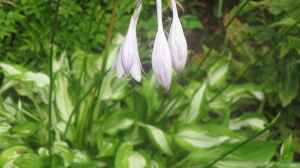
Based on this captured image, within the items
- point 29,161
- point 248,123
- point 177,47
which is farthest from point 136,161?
point 177,47

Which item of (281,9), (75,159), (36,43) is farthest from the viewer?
(36,43)

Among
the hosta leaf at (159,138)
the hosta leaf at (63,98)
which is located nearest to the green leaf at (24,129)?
the hosta leaf at (63,98)

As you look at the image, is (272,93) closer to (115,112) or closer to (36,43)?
(115,112)

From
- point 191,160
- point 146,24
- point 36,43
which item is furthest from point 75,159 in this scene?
point 146,24

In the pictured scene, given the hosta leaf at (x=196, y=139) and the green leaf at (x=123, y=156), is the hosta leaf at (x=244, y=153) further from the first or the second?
the green leaf at (x=123, y=156)

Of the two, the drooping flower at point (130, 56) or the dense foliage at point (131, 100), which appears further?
the dense foliage at point (131, 100)

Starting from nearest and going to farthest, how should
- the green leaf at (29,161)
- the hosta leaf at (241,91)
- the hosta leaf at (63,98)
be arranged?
the green leaf at (29,161), the hosta leaf at (63,98), the hosta leaf at (241,91)

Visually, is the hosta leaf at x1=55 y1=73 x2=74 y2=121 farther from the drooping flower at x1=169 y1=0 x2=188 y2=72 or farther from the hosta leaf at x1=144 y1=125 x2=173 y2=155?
the drooping flower at x1=169 y1=0 x2=188 y2=72

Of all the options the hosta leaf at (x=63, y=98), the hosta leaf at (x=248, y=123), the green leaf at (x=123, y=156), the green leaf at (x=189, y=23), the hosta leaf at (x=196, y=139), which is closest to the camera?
the green leaf at (x=123, y=156)

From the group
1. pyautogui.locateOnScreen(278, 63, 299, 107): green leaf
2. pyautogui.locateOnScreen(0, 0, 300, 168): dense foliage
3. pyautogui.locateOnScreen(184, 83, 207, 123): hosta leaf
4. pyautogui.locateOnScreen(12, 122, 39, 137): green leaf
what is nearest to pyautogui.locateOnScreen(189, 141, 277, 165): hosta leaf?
pyautogui.locateOnScreen(0, 0, 300, 168): dense foliage
